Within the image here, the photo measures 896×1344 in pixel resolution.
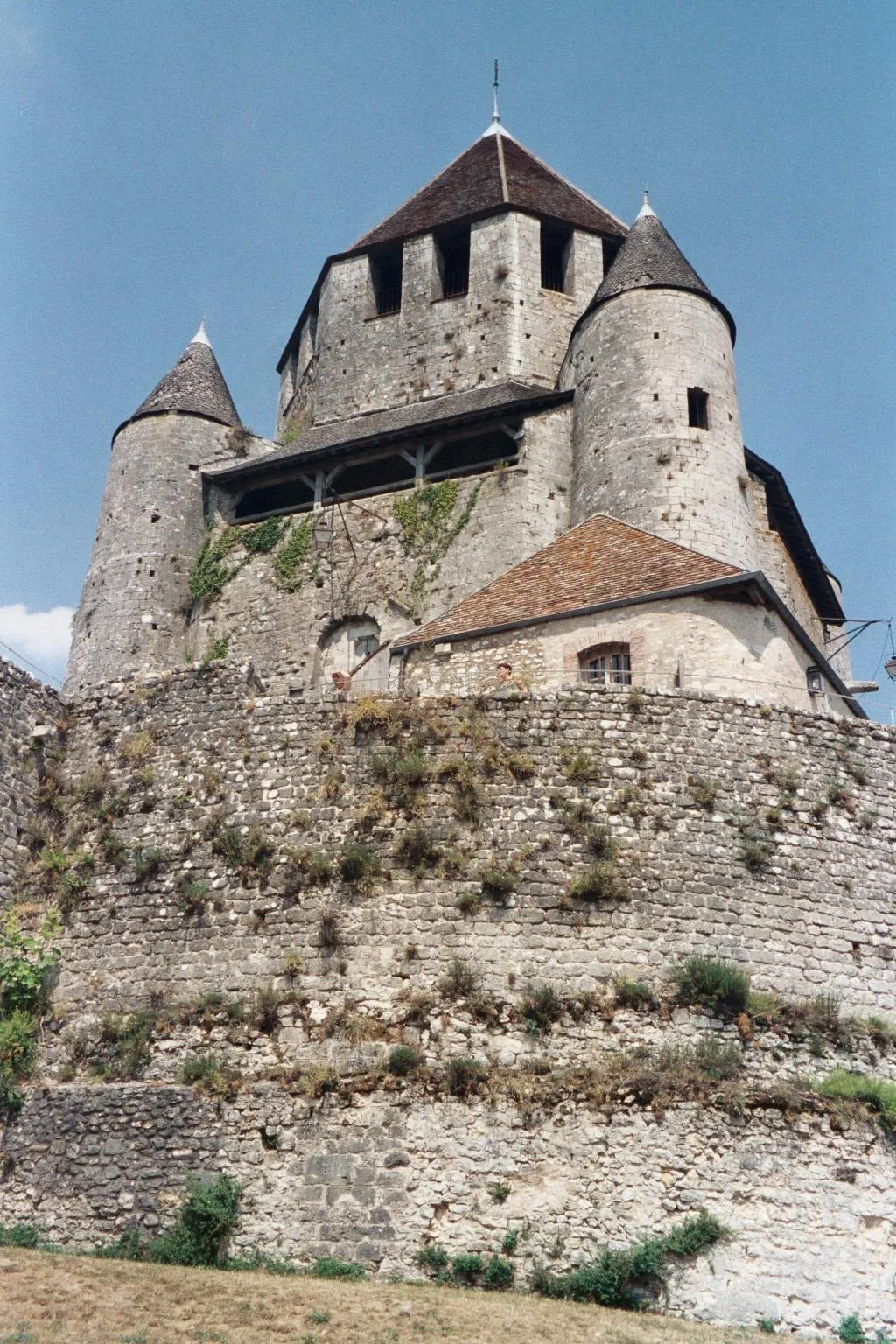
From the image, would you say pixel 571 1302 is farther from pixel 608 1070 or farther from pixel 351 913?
pixel 351 913

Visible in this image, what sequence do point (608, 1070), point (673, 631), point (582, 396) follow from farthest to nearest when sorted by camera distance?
point (582, 396) → point (673, 631) → point (608, 1070)

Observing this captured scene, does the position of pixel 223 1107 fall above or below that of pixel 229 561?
below

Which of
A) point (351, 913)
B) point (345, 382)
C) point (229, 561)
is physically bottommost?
point (351, 913)

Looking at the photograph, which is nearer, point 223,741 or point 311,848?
point 311,848

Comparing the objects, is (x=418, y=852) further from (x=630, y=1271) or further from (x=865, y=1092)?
(x=865, y=1092)

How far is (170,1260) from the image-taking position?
12.1m

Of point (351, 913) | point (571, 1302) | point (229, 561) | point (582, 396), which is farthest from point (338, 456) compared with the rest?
point (571, 1302)

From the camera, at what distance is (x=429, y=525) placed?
1059 inches

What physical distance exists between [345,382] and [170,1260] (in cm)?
2223

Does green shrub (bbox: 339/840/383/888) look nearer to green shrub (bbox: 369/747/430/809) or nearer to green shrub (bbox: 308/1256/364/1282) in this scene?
green shrub (bbox: 369/747/430/809)

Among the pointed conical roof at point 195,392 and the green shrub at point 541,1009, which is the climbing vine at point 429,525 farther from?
the green shrub at point 541,1009

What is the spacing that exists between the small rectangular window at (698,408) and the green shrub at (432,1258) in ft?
56.1

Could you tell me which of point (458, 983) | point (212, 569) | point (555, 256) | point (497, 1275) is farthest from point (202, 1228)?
point (555, 256)

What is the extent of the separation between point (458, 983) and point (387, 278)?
77.3ft
